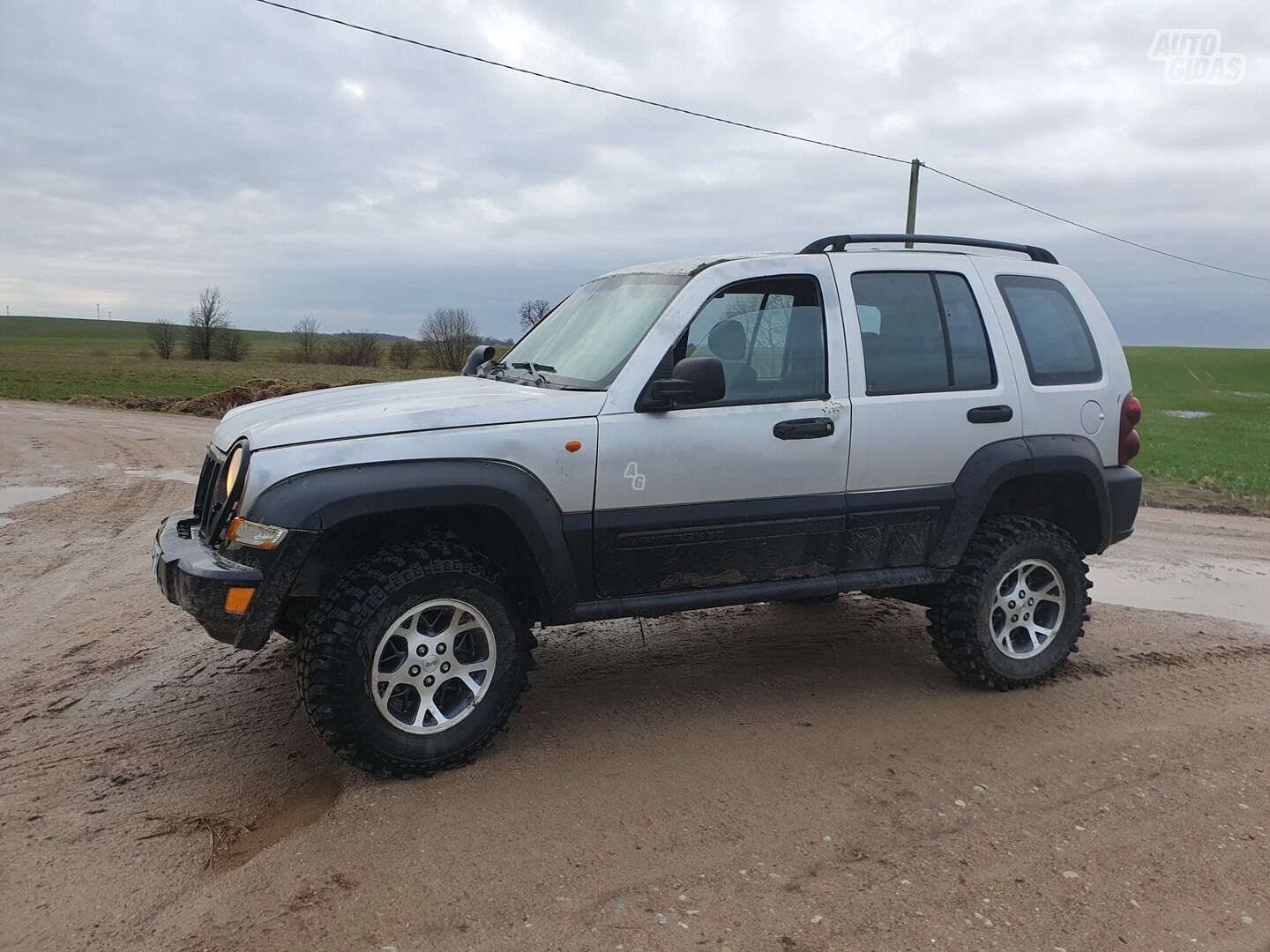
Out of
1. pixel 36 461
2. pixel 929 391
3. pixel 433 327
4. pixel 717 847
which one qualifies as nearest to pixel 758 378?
pixel 929 391

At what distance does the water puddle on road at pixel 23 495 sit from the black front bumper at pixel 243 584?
6512mm

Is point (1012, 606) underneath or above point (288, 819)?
above

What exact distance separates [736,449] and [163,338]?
A: 7582 cm

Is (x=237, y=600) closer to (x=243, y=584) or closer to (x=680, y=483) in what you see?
(x=243, y=584)

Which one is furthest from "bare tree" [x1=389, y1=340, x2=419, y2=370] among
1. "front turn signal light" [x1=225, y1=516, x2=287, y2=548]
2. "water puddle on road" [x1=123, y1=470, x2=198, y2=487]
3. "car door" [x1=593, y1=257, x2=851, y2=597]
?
"front turn signal light" [x1=225, y1=516, x2=287, y2=548]

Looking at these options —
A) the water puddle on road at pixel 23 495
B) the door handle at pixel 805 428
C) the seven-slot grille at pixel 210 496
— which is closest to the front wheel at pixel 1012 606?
the door handle at pixel 805 428

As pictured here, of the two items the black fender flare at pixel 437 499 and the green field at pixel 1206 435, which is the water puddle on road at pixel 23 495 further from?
the green field at pixel 1206 435

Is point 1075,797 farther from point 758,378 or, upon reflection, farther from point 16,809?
point 16,809

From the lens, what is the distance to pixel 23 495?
32.4ft

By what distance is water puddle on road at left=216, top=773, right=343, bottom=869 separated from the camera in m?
3.36

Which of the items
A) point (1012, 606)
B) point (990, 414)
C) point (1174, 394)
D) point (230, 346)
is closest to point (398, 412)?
point (990, 414)

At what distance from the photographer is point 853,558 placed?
4645 millimetres

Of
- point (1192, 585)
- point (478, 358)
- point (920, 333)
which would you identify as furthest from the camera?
point (1192, 585)

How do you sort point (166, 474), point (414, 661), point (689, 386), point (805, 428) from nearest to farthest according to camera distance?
1. point (414, 661)
2. point (689, 386)
3. point (805, 428)
4. point (166, 474)
